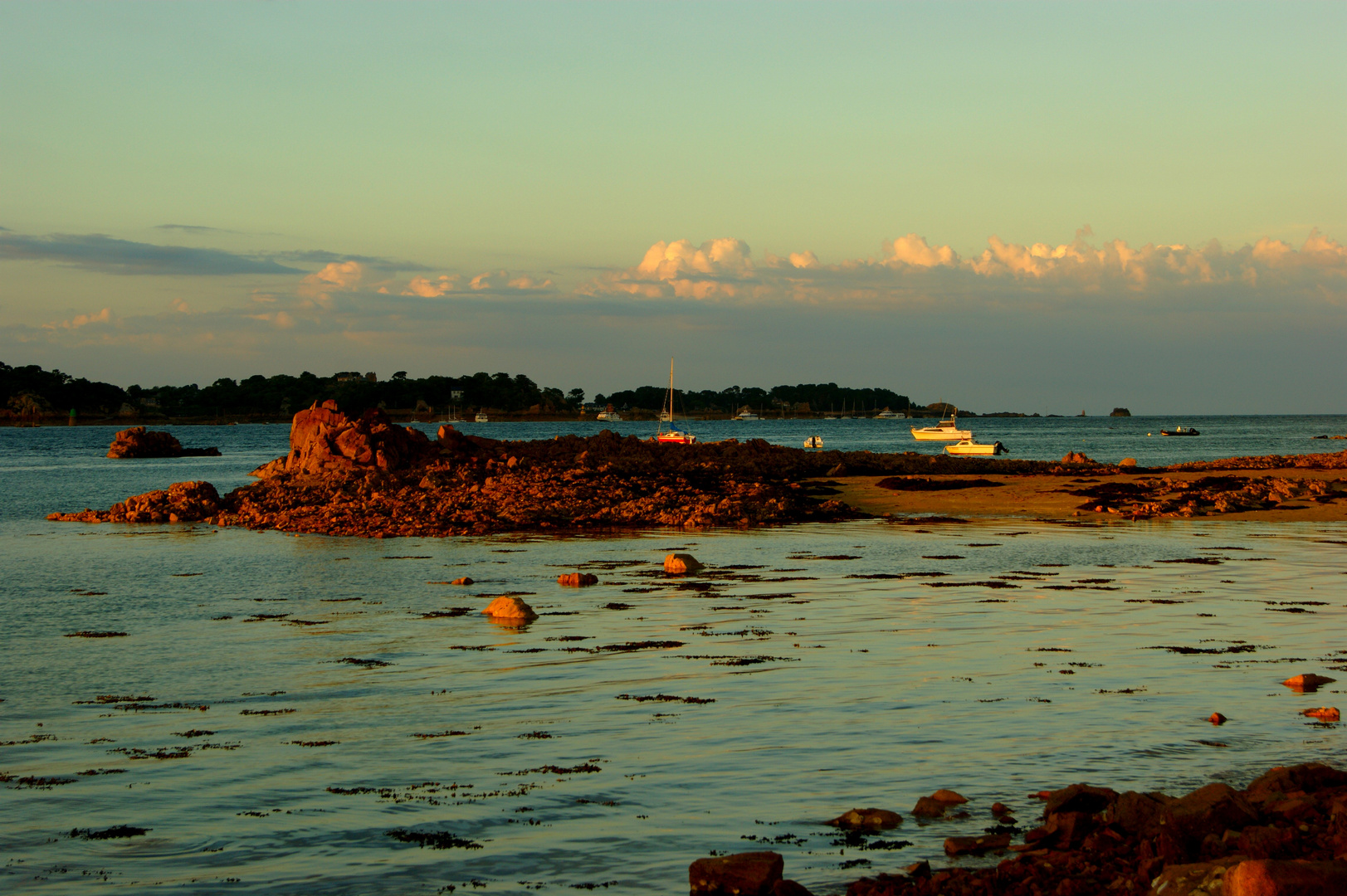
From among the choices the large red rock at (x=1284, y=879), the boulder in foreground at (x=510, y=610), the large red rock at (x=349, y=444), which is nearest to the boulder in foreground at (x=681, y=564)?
the boulder in foreground at (x=510, y=610)

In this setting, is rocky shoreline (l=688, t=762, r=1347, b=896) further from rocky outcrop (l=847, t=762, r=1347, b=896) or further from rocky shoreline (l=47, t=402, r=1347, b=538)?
rocky shoreline (l=47, t=402, r=1347, b=538)

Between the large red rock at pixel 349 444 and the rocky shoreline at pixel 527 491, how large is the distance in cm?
6

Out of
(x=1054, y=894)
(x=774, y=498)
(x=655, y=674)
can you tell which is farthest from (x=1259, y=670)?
(x=774, y=498)

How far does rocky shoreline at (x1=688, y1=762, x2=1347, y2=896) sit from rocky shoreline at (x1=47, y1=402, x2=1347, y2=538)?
26445 mm

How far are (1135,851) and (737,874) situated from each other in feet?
8.43

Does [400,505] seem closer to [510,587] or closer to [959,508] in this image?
[510,587]

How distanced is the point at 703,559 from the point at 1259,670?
14.6 m

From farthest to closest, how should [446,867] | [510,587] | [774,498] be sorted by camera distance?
[774,498]
[510,587]
[446,867]

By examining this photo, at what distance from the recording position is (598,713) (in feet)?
37.9

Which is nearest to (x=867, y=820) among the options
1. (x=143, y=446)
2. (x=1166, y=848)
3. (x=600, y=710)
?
(x=1166, y=848)

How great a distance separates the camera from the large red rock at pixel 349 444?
39.0m

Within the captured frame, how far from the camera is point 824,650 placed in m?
14.9

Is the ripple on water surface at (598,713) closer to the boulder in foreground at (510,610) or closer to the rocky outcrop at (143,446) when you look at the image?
the boulder in foreground at (510,610)

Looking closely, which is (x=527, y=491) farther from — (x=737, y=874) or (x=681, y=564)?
(x=737, y=874)
